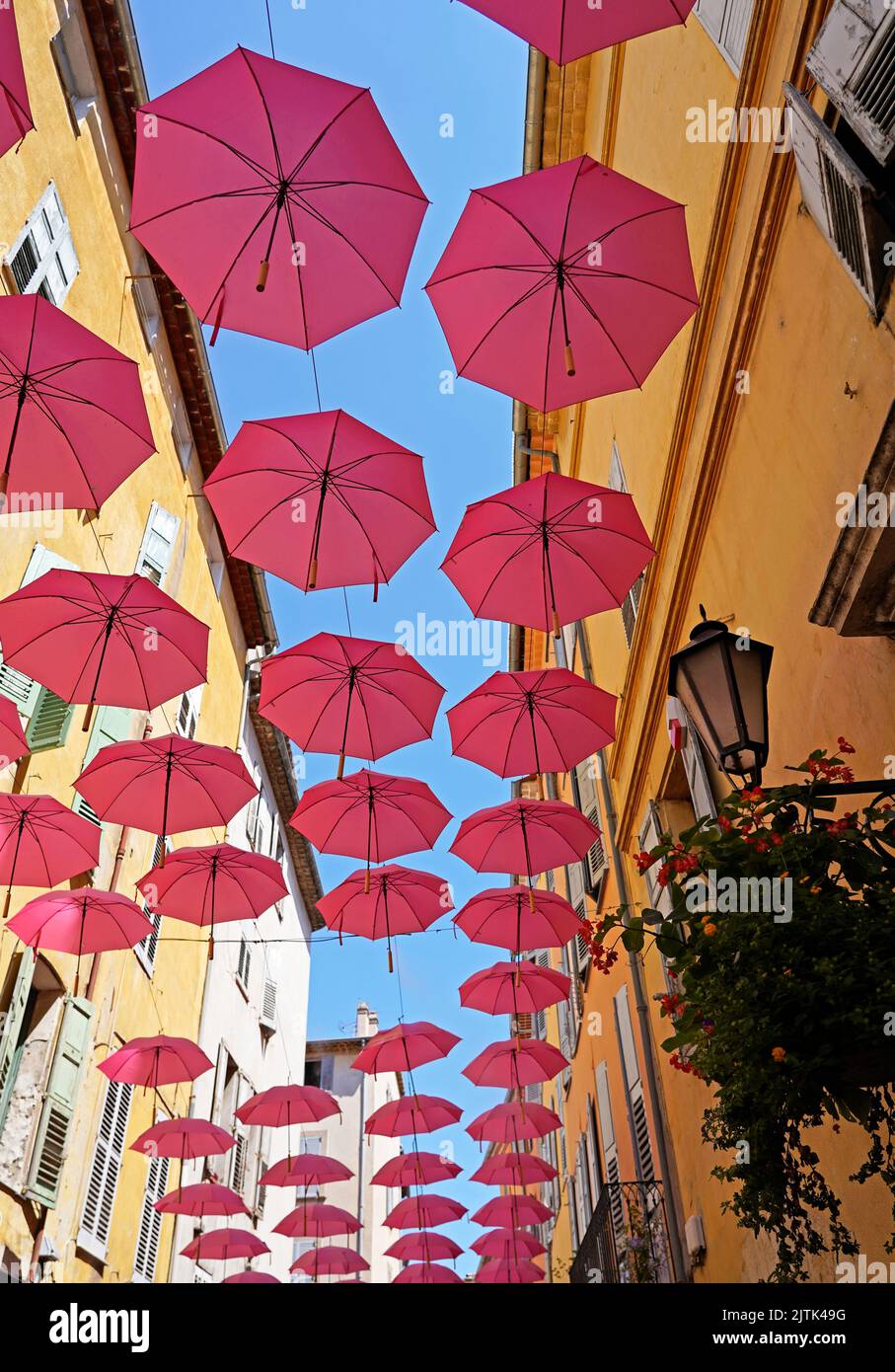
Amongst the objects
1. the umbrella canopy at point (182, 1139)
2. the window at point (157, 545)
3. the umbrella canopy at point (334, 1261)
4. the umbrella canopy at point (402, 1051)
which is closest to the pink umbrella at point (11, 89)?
the window at point (157, 545)

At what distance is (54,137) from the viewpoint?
1150 centimetres

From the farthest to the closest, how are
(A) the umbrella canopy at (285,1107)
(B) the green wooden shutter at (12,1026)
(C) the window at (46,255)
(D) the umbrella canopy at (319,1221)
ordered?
1. (D) the umbrella canopy at (319,1221)
2. (A) the umbrella canopy at (285,1107)
3. (C) the window at (46,255)
4. (B) the green wooden shutter at (12,1026)

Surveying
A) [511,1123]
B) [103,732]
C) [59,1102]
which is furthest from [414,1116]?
[103,732]

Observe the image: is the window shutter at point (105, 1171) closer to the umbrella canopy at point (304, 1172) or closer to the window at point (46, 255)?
the umbrella canopy at point (304, 1172)

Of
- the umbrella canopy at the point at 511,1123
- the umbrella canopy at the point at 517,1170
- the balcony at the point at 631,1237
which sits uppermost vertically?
the umbrella canopy at the point at 511,1123

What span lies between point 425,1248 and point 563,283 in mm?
19113

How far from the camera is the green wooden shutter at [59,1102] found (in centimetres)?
1091

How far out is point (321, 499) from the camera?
26.3ft

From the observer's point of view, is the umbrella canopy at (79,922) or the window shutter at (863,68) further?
the umbrella canopy at (79,922)

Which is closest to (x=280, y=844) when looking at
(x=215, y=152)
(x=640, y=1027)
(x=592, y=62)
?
(x=640, y=1027)

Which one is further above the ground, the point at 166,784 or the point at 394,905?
the point at 166,784

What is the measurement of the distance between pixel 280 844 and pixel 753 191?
21477mm

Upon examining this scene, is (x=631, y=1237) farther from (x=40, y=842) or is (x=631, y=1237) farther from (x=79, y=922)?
(x=40, y=842)

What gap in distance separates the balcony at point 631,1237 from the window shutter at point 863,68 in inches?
337
